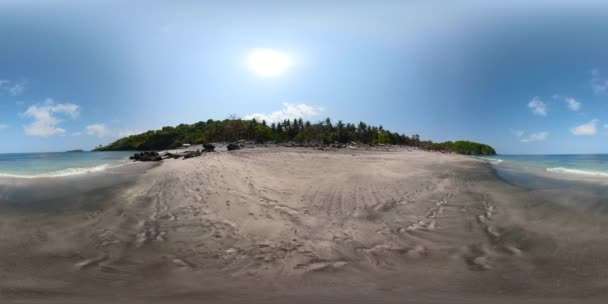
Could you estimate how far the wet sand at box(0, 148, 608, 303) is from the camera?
3.79m

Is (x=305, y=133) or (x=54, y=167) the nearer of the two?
(x=54, y=167)

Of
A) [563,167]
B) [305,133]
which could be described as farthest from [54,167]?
[305,133]

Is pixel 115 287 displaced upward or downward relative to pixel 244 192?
downward

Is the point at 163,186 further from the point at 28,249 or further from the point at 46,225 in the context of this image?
the point at 28,249

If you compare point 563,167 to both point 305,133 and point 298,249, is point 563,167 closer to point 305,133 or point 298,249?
point 298,249

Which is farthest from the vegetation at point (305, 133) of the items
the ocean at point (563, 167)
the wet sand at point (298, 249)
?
the wet sand at point (298, 249)

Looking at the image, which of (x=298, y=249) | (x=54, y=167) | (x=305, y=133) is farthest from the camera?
(x=305, y=133)

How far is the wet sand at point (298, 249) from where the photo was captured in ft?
12.5

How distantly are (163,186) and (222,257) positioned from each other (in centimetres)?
607

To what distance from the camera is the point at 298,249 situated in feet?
16.4

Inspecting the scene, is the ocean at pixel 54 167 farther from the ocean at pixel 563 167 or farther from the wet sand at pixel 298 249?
the ocean at pixel 563 167

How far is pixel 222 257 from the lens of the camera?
4.75 metres

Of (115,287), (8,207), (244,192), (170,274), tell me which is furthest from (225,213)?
(8,207)

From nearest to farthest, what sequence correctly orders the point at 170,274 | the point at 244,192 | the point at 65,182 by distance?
the point at 170,274 → the point at 244,192 → the point at 65,182
